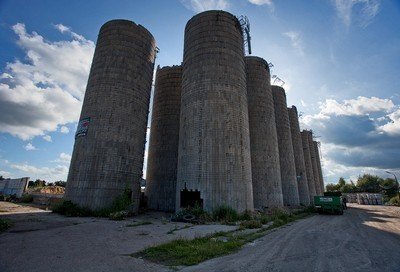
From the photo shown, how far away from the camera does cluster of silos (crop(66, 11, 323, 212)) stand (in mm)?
21969

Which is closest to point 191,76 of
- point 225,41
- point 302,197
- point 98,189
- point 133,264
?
point 225,41

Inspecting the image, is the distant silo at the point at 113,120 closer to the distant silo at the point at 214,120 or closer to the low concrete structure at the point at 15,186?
the distant silo at the point at 214,120

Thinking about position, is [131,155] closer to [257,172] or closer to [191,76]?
[191,76]

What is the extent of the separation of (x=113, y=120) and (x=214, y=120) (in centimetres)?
1085

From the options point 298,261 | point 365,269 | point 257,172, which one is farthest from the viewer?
point 257,172

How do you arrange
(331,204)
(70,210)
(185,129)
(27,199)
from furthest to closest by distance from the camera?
(27,199), (331,204), (185,129), (70,210)

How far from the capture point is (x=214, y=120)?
23031 millimetres

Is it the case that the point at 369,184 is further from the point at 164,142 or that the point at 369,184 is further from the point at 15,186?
the point at 15,186

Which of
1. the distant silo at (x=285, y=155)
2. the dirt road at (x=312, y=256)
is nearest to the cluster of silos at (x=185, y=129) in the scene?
the distant silo at (x=285, y=155)

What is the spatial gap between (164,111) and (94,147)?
14.5 m

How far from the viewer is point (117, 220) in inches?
762

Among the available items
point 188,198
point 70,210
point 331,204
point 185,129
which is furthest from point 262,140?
point 70,210

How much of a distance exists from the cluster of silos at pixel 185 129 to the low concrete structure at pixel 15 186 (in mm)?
29827

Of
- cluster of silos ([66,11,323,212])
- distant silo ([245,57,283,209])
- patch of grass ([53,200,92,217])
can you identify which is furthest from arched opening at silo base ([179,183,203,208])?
distant silo ([245,57,283,209])
